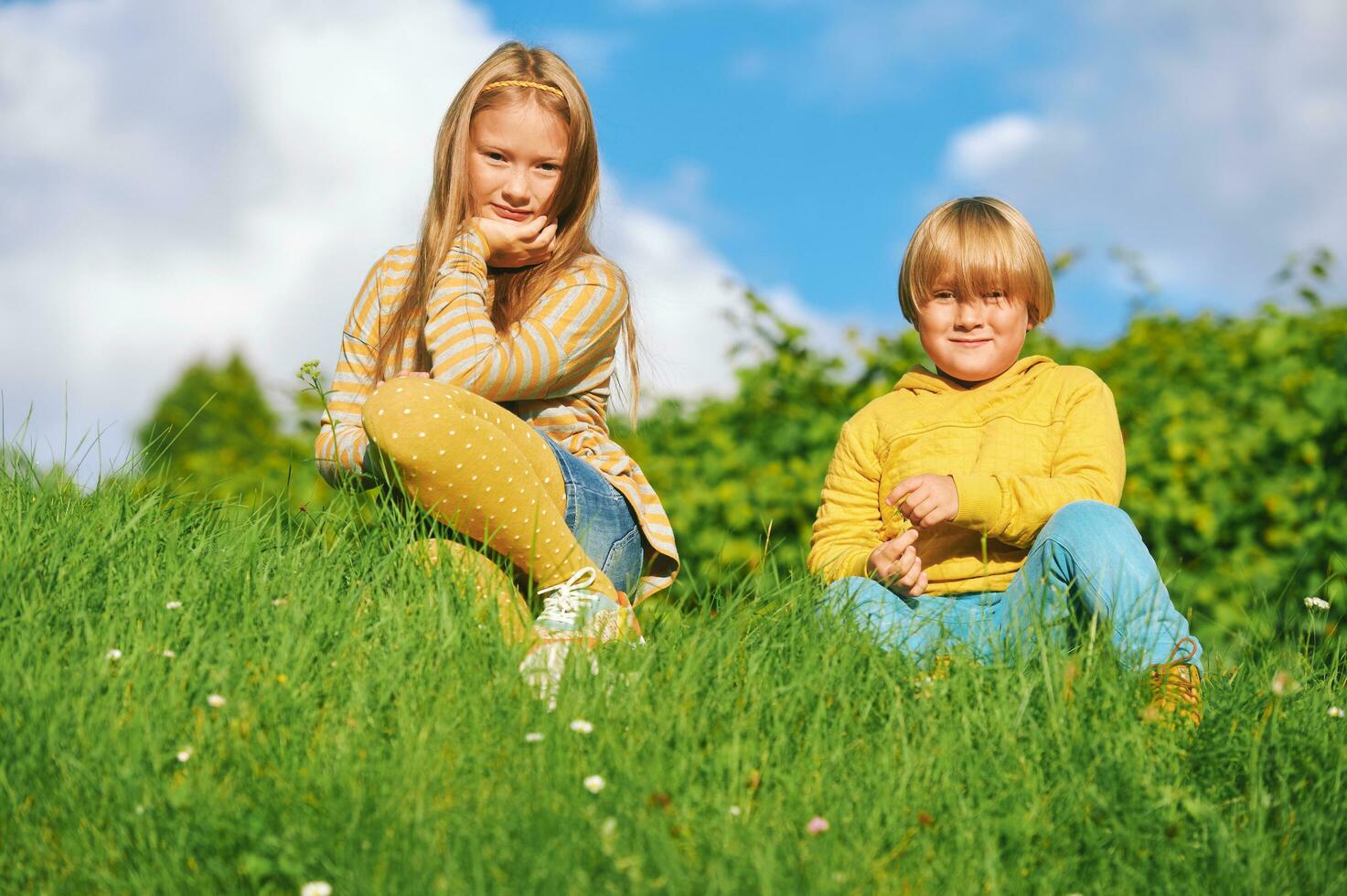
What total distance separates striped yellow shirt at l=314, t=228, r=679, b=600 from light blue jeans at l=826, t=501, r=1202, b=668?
0.78m

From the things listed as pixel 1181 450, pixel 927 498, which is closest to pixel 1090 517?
pixel 927 498

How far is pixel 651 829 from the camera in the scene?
1961 millimetres

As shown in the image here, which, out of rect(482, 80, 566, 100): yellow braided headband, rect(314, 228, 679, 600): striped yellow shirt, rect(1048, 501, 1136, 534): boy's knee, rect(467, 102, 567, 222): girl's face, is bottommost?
rect(1048, 501, 1136, 534): boy's knee

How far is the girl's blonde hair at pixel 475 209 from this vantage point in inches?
138

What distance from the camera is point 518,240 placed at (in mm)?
3502

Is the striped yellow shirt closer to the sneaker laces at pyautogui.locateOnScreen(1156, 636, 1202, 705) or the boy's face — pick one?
the boy's face

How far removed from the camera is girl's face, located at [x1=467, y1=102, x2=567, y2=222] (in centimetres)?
348

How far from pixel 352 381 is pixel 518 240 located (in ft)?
1.96

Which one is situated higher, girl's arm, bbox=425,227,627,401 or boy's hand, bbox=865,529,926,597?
girl's arm, bbox=425,227,627,401

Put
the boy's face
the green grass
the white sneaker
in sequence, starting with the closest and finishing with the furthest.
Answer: the green grass < the white sneaker < the boy's face

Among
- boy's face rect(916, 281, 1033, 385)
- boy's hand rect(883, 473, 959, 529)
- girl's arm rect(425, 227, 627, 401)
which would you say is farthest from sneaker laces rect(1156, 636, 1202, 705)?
girl's arm rect(425, 227, 627, 401)

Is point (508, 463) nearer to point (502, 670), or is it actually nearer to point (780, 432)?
A: point (502, 670)

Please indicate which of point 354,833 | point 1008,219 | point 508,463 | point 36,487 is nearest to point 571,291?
point 508,463

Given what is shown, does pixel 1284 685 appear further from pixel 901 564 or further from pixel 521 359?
pixel 521 359
